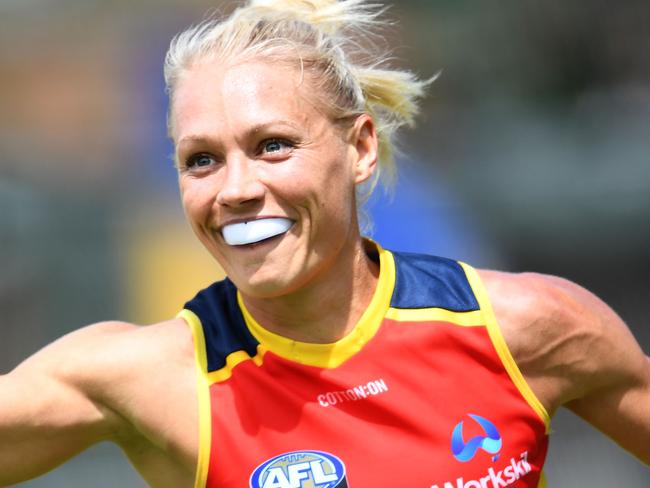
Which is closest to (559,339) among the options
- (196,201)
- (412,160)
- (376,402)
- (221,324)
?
(376,402)

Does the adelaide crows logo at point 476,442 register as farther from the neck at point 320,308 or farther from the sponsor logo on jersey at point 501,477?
the neck at point 320,308

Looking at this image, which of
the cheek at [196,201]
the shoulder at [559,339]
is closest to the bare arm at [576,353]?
the shoulder at [559,339]

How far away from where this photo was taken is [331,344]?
2525mm

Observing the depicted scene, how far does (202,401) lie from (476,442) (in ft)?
2.10

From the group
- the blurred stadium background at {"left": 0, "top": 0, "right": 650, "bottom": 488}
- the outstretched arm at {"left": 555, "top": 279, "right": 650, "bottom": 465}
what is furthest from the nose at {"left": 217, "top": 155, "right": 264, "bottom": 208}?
the blurred stadium background at {"left": 0, "top": 0, "right": 650, "bottom": 488}

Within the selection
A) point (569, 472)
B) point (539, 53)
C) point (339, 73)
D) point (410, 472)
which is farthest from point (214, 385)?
point (539, 53)

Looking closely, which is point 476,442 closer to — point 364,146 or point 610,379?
point 610,379

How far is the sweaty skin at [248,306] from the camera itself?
2334 millimetres

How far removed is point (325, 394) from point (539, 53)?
4.84 meters

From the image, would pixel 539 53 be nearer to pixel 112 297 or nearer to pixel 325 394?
pixel 112 297

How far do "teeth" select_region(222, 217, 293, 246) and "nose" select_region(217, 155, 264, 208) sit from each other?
0.16ft

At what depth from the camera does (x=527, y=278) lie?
262cm

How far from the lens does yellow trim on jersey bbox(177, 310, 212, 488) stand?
2.34 metres

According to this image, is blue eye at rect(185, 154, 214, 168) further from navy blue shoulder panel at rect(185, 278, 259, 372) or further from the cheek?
navy blue shoulder panel at rect(185, 278, 259, 372)
